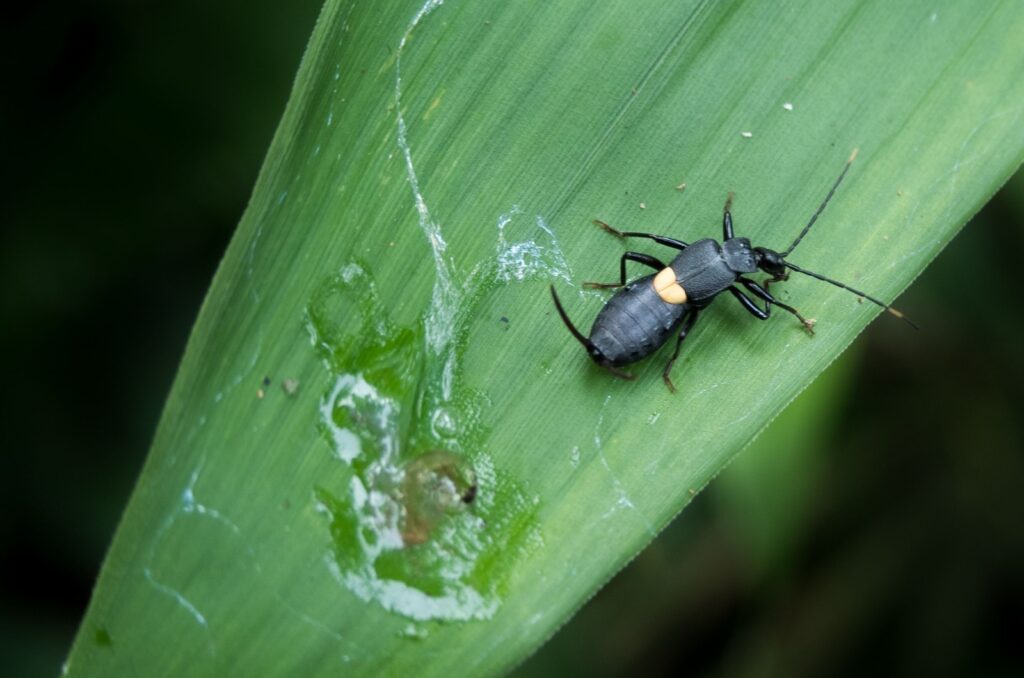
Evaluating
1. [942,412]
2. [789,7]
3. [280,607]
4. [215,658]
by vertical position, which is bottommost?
[215,658]

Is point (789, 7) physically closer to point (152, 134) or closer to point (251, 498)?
point (251, 498)

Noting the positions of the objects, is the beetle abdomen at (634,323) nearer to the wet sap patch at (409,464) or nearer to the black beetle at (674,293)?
the black beetle at (674,293)

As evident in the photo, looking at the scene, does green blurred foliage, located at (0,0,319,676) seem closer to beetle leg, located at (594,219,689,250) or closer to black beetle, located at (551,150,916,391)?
beetle leg, located at (594,219,689,250)

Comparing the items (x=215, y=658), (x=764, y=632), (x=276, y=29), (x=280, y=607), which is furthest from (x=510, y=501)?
(x=276, y=29)

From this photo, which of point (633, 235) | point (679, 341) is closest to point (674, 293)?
point (679, 341)

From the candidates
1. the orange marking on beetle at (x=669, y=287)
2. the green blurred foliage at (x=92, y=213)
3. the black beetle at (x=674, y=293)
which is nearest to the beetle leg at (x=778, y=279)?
the black beetle at (x=674, y=293)
